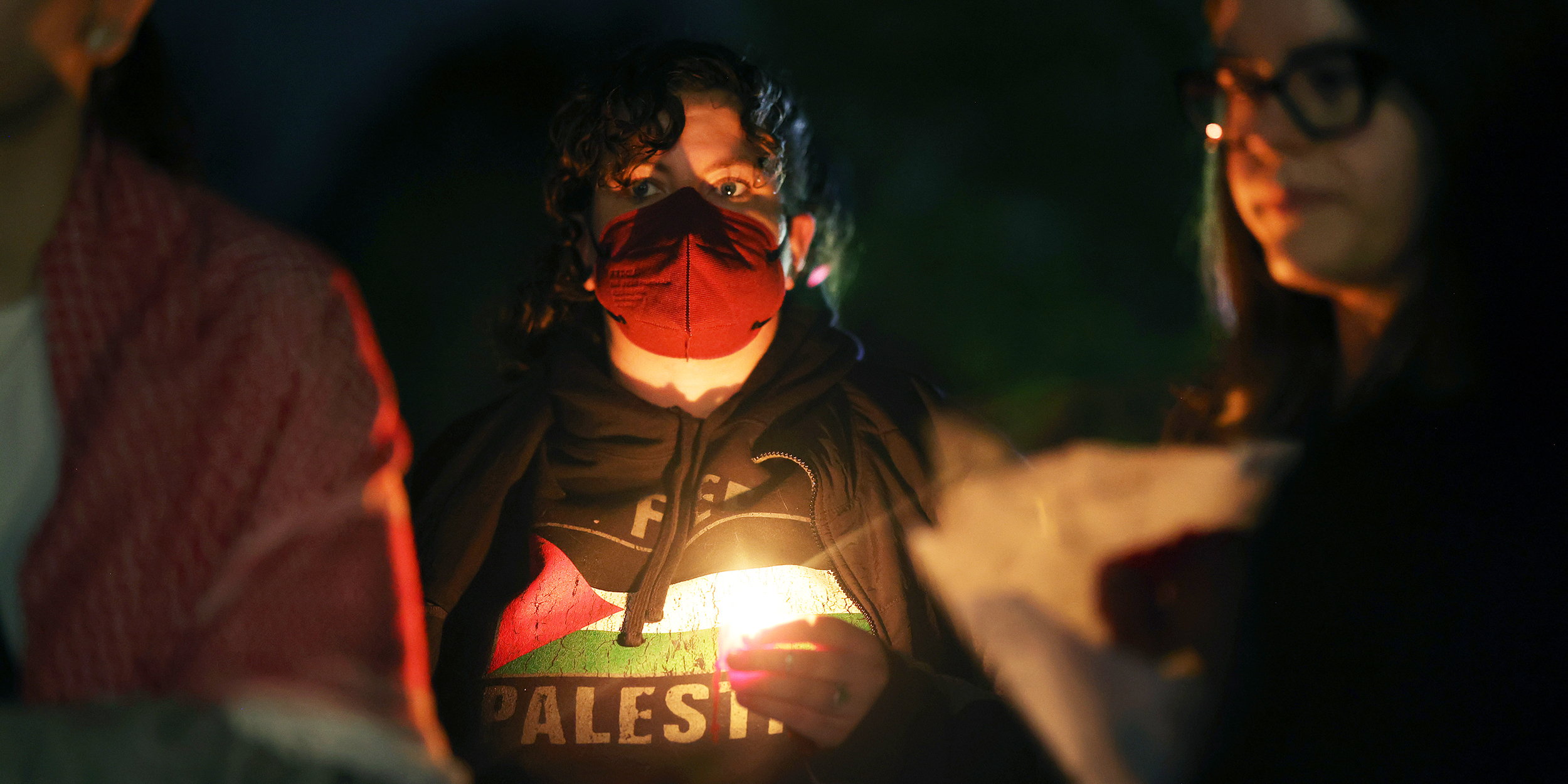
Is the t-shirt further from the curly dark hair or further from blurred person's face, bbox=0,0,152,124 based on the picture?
blurred person's face, bbox=0,0,152,124

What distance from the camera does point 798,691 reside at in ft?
4.42

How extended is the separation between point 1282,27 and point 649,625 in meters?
1.17

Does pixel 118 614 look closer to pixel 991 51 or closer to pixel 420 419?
pixel 420 419

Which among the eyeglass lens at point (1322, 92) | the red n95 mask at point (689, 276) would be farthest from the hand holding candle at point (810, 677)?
the eyeglass lens at point (1322, 92)

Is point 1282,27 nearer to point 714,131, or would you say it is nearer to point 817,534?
point 714,131

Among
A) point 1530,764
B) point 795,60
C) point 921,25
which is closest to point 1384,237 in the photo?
point 1530,764

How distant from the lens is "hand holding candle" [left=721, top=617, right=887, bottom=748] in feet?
4.41

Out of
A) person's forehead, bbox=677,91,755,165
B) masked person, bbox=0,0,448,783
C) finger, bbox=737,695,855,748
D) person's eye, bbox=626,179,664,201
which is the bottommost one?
finger, bbox=737,695,855,748

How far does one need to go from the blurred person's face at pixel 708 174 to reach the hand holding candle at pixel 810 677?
1.87 feet

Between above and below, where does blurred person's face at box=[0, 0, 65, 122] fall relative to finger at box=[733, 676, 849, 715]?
above

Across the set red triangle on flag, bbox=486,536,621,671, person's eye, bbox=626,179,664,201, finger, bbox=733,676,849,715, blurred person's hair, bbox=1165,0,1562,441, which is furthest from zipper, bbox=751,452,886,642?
blurred person's hair, bbox=1165,0,1562,441

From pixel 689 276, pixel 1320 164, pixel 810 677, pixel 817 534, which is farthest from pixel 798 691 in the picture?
pixel 1320 164

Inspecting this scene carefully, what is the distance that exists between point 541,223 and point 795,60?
1.63 ft

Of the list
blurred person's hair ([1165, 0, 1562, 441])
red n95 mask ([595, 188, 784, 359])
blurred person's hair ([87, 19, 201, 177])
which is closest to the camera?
blurred person's hair ([87, 19, 201, 177])
